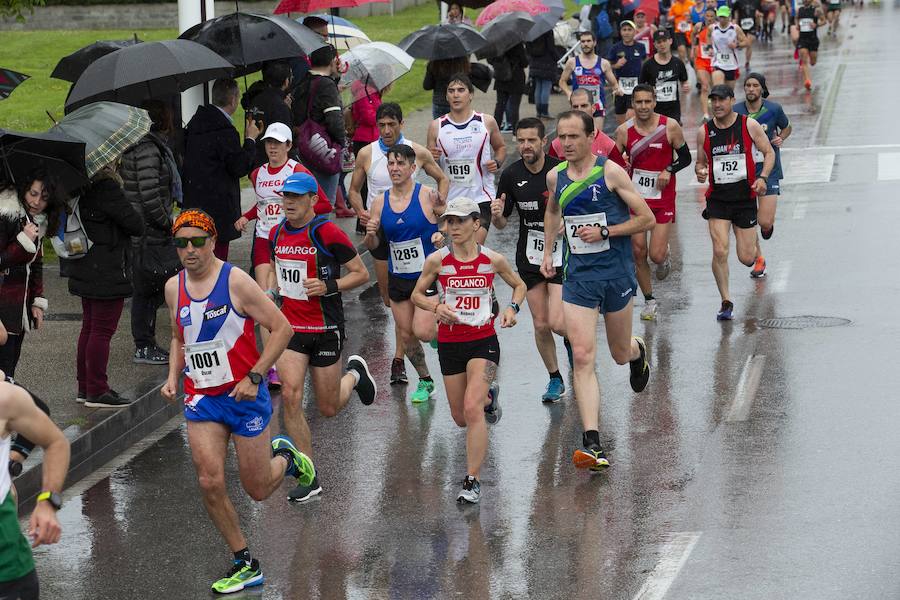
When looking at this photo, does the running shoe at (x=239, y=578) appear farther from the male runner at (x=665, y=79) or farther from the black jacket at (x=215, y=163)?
the male runner at (x=665, y=79)

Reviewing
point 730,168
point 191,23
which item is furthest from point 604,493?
point 191,23

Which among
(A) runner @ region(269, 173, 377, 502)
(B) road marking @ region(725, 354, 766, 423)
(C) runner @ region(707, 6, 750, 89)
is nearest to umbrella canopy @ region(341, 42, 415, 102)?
(B) road marking @ region(725, 354, 766, 423)

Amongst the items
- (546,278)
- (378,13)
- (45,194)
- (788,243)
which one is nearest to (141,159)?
(45,194)

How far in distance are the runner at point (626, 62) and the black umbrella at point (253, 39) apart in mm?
9851

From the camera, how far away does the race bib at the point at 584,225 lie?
30.7 ft

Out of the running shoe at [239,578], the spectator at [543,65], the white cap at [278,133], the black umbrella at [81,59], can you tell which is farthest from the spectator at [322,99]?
the spectator at [543,65]

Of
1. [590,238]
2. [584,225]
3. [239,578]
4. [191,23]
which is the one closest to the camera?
[239,578]

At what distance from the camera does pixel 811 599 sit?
6738mm

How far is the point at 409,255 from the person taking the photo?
10.5 m

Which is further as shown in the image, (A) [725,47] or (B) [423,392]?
(A) [725,47]

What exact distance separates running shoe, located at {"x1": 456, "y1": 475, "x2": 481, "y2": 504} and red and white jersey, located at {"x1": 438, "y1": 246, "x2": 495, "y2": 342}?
2.72ft

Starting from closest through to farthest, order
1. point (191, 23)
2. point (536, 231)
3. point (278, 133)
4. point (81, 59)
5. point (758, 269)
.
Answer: point (536, 231) < point (278, 133) < point (81, 59) < point (758, 269) < point (191, 23)

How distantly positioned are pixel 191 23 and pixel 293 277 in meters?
6.49

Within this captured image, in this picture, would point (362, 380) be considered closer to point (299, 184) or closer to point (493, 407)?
point (493, 407)
